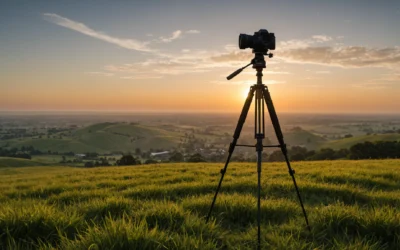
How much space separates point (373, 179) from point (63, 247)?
34.8 feet

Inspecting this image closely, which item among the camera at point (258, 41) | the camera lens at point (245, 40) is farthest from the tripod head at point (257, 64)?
the camera lens at point (245, 40)

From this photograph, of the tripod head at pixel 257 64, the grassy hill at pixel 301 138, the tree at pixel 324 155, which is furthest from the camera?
the grassy hill at pixel 301 138

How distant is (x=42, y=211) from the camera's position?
4852mm

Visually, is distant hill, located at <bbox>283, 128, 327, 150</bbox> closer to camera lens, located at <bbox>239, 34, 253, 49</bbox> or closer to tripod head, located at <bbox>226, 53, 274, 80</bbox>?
tripod head, located at <bbox>226, 53, 274, 80</bbox>

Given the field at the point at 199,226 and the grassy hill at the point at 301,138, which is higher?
the field at the point at 199,226

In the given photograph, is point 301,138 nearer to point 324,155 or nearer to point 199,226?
point 324,155

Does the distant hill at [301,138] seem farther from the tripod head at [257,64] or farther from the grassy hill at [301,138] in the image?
the tripod head at [257,64]

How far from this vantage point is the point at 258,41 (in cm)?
499

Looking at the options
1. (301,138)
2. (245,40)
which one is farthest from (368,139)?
(245,40)

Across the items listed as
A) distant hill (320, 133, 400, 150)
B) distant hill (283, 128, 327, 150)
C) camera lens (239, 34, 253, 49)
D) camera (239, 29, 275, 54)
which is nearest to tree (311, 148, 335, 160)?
distant hill (320, 133, 400, 150)

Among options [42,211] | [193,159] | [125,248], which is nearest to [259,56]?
[125,248]

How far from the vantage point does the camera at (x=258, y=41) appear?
5.00 metres

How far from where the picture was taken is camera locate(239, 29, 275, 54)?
16.4ft

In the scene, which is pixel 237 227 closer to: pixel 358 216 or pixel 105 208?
pixel 358 216
